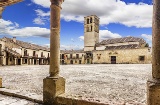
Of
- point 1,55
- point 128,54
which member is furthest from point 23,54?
point 128,54

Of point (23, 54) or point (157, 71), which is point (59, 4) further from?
point (23, 54)

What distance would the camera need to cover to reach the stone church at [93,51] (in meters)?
33.1

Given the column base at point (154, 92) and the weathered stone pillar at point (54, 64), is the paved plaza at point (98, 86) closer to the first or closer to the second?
the weathered stone pillar at point (54, 64)

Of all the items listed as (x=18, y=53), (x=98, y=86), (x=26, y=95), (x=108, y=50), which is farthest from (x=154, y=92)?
(x=18, y=53)

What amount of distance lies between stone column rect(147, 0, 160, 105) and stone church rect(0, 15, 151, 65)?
32162 millimetres

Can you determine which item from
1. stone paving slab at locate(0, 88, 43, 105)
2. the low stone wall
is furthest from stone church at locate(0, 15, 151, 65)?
the low stone wall

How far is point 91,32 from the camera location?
150ft

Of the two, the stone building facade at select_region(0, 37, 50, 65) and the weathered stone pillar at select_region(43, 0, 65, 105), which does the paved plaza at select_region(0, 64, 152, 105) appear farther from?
the stone building facade at select_region(0, 37, 50, 65)

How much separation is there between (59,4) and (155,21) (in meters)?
2.01

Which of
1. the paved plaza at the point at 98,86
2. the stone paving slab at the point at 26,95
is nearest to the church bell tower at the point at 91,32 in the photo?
the paved plaza at the point at 98,86

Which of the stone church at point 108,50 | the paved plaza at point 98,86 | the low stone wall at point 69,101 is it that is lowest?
the paved plaza at point 98,86

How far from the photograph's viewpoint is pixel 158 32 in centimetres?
227

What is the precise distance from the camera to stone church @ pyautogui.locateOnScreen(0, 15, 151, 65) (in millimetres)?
33062

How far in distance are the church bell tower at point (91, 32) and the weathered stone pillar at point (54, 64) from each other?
136ft
